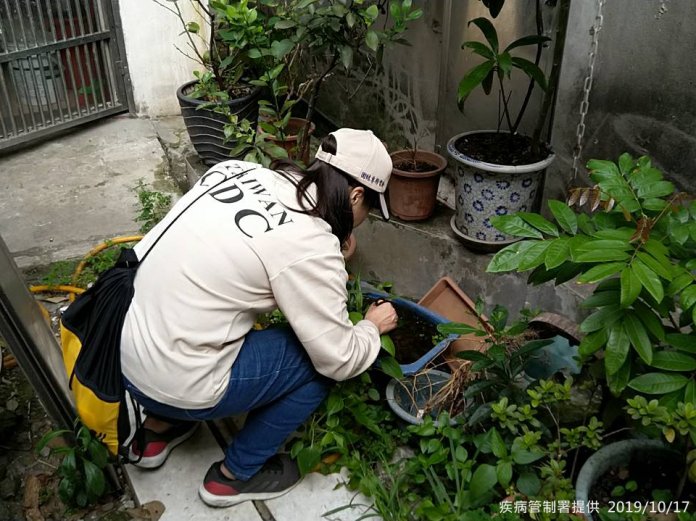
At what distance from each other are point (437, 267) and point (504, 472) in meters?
1.66

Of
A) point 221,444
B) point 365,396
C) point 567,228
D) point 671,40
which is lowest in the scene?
point 221,444

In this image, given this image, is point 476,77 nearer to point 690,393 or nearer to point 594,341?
point 594,341

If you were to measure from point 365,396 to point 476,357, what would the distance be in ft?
1.39

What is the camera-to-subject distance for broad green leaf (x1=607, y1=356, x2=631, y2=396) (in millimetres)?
1821

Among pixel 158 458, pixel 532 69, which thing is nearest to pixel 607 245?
pixel 532 69

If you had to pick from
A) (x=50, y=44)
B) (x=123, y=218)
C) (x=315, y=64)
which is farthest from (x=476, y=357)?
(x=50, y=44)

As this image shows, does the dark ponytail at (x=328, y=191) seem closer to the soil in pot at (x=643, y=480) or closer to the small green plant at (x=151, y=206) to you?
the soil in pot at (x=643, y=480)

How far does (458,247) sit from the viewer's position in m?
3.38

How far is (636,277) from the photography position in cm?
162

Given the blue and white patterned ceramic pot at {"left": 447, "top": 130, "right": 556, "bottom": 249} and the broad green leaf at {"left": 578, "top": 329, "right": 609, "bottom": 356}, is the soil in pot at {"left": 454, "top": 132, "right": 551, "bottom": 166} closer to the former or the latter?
the blue and white patterned ceramic pot at {"left": 447, "top": 130, "right": 556, "bottom": 249}

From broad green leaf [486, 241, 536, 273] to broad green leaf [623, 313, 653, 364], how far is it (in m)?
0.32

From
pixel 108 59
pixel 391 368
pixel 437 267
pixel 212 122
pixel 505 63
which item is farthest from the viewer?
pixel 108 59

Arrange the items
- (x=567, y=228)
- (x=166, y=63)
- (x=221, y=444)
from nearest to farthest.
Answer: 1. (x=567, y=228)
2. (x=221, y=444)
3. (x=166, y=63)

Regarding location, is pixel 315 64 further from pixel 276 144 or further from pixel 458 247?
pixel 458 247
